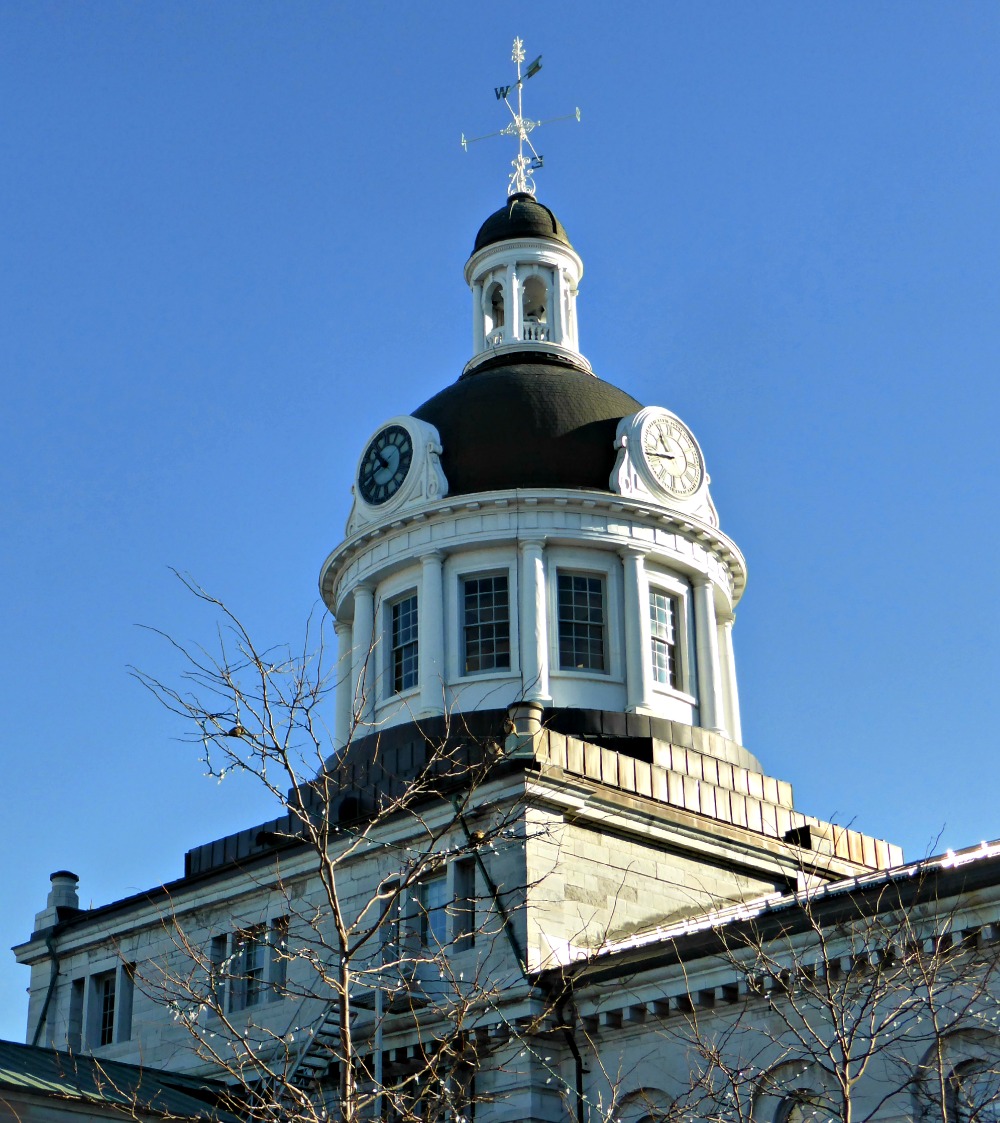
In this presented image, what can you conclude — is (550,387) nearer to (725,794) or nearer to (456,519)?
(456,519)

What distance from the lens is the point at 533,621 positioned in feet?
112

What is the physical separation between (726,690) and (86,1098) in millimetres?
16499

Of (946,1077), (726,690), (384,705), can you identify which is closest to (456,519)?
(384,705)

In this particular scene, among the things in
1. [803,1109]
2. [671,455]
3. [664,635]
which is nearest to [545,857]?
[803,1109]

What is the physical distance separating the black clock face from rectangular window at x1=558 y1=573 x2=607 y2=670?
4.35 metres

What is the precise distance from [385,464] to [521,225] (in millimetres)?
7439

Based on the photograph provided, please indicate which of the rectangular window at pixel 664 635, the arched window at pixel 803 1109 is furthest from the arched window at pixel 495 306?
the arched window at pixel 803 1109

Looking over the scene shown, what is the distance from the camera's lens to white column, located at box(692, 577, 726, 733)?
35344mm

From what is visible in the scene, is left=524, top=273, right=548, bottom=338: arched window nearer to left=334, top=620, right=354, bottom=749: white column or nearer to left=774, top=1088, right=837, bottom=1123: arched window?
left=334, top=620, right=354, bottom=749: white column

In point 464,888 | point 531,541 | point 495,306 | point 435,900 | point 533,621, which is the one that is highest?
point 495,306

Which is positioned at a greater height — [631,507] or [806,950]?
[631,507]

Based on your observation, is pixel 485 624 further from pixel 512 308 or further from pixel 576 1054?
pixel 576 1054

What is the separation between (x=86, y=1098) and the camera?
2520cm

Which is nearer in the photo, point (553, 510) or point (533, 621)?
point (533, 621)
